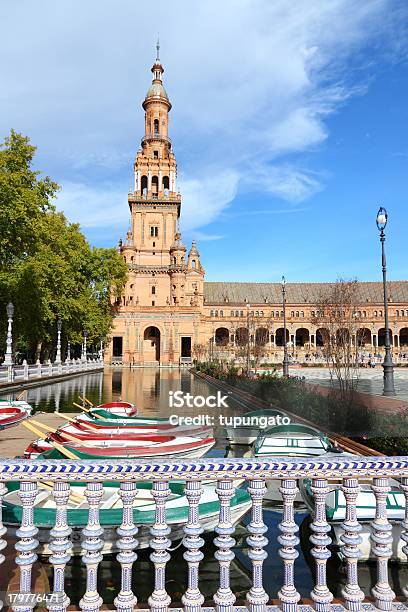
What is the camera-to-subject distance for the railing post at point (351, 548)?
3.37 m

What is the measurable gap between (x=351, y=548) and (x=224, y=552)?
3.20 ft

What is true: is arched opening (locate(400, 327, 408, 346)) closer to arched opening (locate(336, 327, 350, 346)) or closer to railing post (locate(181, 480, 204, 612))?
arched opening (locate(336, 327, 350, 346))

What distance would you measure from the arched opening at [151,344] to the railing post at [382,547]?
66.7 meters

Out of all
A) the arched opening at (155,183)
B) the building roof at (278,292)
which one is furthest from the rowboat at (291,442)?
the building roof at (278,292)

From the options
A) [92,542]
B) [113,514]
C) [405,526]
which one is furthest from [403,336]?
[92,542]

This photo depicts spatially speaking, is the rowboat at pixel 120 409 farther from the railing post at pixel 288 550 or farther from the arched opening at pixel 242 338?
the arched opening at pixel 242 338

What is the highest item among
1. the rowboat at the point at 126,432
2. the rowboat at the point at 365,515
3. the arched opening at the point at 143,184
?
the arched opening at the point at 143,184

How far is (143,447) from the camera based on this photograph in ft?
29.8

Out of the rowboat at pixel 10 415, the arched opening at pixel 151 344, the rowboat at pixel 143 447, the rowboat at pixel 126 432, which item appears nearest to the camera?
the rowboat at pixel 143 447

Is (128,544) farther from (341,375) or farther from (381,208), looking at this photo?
(381,208)

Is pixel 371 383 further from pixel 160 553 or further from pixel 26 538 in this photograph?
pixel 26 538

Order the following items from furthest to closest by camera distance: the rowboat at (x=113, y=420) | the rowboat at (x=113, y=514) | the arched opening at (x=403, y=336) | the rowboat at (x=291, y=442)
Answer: the arched opening at (x=403, y=336) → the rowboat at (x=113, y=420) → the rowboat at (x=291, y=442) → the rowboat at (x=113, y=514)

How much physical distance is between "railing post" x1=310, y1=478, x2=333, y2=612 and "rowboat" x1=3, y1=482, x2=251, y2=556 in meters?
2.56

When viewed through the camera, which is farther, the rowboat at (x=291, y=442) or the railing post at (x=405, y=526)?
the rowboat at (x=291, y=442)
